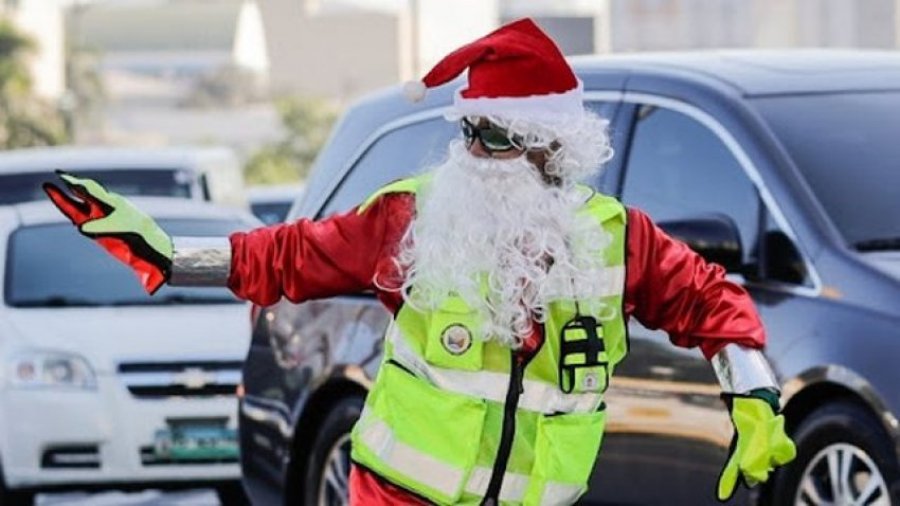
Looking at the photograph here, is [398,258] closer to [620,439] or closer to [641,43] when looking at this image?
[620,439]

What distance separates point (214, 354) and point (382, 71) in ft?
521

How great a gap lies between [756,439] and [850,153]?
2542 mm

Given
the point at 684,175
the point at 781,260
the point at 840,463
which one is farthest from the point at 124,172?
the point at 840,463

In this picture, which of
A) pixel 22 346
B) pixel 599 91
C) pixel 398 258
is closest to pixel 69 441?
pixel 22 346

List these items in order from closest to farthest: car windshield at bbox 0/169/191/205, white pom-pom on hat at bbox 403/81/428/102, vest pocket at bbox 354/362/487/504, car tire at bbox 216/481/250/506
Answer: vest pocket at bbox 354/362/487/504, white pom-pom on hat at bbox 403/81/428/102, car tire at bbox 216/481/250/506, car windshield at bbox 0/169/191/205

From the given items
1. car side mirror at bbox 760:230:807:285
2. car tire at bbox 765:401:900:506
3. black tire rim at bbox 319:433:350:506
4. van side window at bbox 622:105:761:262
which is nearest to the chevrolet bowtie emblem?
black tire rim at bbox 319:433:350:506

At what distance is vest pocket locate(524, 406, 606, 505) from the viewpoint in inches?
212

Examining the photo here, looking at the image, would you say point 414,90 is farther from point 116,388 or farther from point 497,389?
point 116,388

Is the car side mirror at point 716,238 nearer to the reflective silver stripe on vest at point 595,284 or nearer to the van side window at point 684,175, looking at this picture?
the van side window at point 684,175

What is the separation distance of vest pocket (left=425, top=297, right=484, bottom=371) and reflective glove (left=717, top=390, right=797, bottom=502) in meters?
0.50

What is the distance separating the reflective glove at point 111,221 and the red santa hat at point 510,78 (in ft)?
2.02

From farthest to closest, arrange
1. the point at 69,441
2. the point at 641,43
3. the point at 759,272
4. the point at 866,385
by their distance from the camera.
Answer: the point at 641,43, the point at 69,441, the point at 759,272, the point at 866,385

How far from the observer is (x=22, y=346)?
1245 centimetres

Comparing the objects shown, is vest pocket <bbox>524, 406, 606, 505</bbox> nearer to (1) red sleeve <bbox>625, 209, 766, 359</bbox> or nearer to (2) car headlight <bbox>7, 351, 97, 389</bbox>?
(1) red sleeve <bbox>625, 209, 766, 359</bbox>
